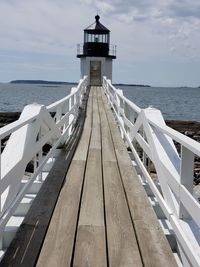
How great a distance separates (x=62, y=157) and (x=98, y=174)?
1214 millimetres

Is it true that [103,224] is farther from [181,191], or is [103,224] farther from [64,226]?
[181,191]

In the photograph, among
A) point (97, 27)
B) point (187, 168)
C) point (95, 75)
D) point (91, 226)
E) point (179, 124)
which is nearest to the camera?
point (187, 168)

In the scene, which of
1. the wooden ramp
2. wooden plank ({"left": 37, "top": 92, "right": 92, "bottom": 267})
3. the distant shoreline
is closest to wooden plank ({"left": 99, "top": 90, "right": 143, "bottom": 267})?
the wooden ramp

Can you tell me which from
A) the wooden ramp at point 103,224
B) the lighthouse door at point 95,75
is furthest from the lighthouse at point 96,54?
the wooden ramp at point 103,224

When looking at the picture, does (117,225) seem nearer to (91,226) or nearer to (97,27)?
(91,226)

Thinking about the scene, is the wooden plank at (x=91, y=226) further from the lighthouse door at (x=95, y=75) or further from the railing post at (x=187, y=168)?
the lighthouse door at (x=95, y=75)

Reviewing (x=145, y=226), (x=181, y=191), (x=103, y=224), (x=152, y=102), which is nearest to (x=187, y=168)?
(x=181, y=191)

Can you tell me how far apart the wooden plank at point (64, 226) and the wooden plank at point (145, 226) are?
568mm

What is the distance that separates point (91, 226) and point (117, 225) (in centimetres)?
24

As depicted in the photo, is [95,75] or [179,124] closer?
[179,124]

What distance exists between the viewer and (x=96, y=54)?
104 ft

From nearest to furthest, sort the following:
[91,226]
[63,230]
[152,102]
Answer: [63,230] < [91,226] < [152,102]

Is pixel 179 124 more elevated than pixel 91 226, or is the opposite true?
pixel 91 226

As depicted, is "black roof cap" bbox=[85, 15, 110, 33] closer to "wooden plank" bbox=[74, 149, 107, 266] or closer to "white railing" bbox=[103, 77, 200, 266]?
"wooden plank" bbox=[74, 149, 107, 266]
